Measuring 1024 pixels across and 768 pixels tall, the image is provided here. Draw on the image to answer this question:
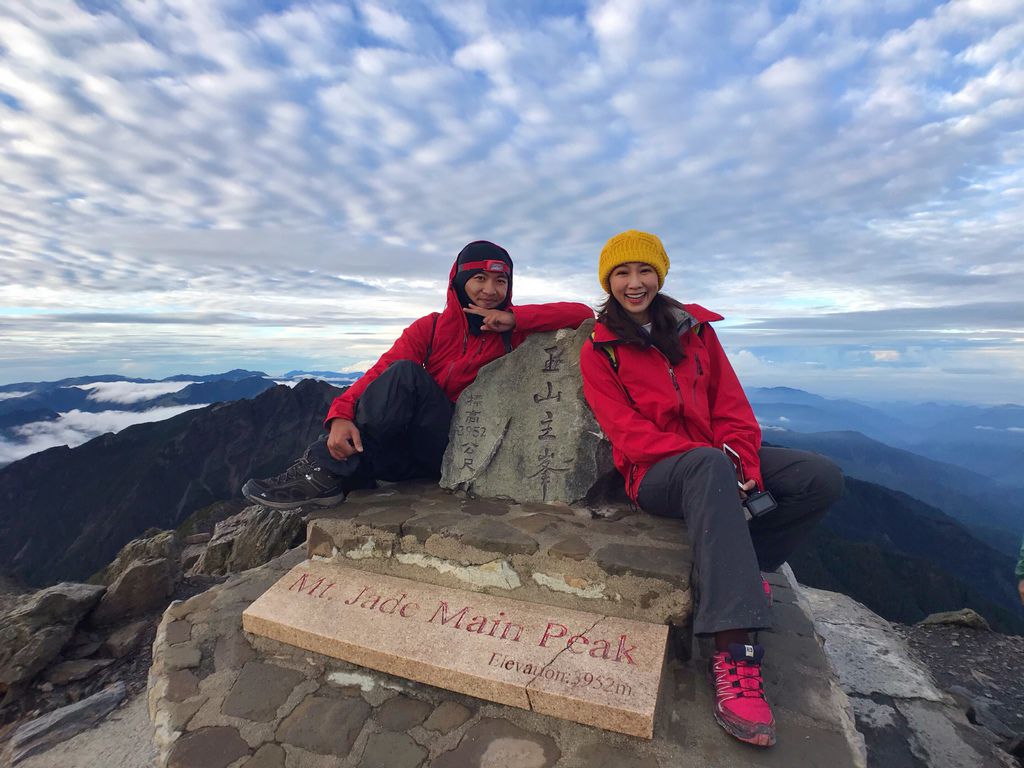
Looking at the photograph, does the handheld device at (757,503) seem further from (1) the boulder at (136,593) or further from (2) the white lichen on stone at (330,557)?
(1) the boulder at (136,593)

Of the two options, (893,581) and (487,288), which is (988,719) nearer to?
(487,288)

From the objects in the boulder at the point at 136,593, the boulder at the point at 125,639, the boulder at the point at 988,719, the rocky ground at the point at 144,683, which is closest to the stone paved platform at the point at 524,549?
the rocky ground at the point at 144,683

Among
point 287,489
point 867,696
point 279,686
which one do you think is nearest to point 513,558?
point 279,686

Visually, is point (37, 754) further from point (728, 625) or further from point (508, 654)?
point (728, 625)

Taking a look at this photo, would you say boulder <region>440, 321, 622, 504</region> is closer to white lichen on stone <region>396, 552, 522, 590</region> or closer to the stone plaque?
white lichen on stone <region>396, 552, 522, 590</region>

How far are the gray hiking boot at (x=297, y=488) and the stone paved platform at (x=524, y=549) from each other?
0.15 m

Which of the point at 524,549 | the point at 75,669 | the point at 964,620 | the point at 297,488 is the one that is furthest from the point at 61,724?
the point at 964,620

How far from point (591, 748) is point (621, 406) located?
6.74 feet

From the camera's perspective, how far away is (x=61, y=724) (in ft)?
13.9

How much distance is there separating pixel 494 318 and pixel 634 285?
1.43 meters

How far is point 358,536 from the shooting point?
421cm

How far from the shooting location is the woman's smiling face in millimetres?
3955

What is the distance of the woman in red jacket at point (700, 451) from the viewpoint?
2.81 metres

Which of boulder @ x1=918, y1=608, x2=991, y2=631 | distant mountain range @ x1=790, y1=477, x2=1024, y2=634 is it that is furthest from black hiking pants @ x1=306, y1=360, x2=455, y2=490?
distant mountain range @ x1=790, y1=477, x2=1024, y2=634
